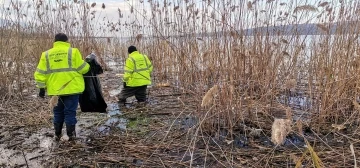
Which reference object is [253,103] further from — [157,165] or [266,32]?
[157,165]

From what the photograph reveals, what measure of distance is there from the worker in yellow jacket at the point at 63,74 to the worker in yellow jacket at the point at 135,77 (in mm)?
1794

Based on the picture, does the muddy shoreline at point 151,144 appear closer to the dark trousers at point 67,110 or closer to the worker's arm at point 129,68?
the dark trousers at point 67,110

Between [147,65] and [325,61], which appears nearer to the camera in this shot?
[325,61]

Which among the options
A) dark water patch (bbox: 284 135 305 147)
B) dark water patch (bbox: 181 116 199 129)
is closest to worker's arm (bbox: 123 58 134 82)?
dark water patch (bbox: 181 116 199 129)

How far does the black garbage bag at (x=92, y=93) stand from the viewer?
4102 mm

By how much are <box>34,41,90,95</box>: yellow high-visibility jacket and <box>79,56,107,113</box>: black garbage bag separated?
0.45m

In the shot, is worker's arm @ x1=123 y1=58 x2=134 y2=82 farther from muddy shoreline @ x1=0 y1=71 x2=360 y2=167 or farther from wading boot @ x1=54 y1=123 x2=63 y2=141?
wading boot @ x1=54 y1=123 x2=63 y2=141

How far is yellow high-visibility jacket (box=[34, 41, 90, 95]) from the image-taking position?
356 centimetres

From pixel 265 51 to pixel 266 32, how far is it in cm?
26

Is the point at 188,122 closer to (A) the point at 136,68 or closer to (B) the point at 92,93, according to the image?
(B) the point at 92,93

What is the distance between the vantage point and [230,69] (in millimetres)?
3639

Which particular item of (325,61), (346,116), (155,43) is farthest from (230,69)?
(155,43)

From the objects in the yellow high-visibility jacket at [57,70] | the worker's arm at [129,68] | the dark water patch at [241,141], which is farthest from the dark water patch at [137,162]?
the worker's arm at [129,68]

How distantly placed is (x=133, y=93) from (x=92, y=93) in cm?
154
